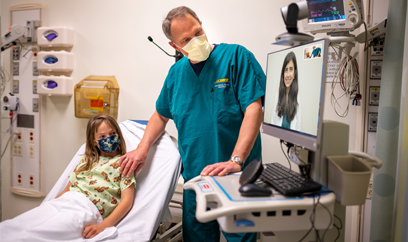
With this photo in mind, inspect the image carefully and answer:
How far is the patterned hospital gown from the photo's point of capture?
66.0 inches

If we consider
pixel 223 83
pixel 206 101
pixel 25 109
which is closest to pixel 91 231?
pixel 206 101

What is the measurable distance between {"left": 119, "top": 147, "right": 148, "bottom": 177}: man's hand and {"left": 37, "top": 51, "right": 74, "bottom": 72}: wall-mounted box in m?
1.57

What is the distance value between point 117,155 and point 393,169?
1465 millimetres

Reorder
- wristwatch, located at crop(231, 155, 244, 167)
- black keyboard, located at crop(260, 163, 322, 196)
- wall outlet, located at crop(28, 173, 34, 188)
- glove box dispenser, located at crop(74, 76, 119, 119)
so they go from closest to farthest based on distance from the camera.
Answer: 1. black keyboard, located at crop(260, 163, 322, 196)
2. wristwatch, located at crop(231, 155, 244, 167)
3. glove box dispenser, located at crop(74, 76, 119, 119)
4. wall outlet, located at crop(28, 173, 34, 188)

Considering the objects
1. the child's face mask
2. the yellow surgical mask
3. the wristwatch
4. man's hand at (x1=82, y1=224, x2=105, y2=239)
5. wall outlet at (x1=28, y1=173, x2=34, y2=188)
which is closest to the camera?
the wristwatch

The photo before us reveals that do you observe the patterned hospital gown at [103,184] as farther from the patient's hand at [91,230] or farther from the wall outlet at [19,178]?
the wall outlet at [19,178]

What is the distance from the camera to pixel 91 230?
57.0 inches

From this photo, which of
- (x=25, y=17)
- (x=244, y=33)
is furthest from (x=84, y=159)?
(x=25, y=17)

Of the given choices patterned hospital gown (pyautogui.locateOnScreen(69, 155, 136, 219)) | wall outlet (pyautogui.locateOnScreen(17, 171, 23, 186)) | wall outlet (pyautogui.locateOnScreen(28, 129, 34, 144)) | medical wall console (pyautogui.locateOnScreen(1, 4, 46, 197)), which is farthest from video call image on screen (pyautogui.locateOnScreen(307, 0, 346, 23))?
wall outlet (pyautogui.locateOnScreen(17, 171, 23, 186))

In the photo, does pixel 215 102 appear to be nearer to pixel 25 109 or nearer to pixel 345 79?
pixel 345 79

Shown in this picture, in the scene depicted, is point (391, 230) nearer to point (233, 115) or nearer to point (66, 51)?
point (233, 115)

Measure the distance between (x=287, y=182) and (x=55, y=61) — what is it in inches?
103

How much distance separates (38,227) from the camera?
1.33 meters

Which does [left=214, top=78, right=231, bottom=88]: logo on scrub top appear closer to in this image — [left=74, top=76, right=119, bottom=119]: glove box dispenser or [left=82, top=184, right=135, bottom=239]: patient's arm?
[left=82, top=184, right=135, bottom=239]: patient's arm
